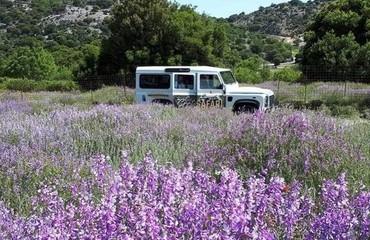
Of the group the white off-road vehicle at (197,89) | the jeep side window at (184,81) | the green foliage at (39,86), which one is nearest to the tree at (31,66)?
the green foliage at (39,86)

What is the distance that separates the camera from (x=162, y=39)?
33875mm

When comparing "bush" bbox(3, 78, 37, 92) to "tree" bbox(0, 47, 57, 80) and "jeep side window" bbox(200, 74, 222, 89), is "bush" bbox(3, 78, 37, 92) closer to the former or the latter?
"tree" bbox(0, 47, 57, 80)

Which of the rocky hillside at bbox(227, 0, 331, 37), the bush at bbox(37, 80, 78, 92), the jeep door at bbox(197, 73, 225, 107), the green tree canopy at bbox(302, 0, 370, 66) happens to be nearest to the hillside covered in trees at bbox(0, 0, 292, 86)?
the bush at bbox(37, 80, 78, 92)

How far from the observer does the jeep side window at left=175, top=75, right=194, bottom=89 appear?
16.9 meters

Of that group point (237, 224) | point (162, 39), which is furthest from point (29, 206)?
point (162, 39)

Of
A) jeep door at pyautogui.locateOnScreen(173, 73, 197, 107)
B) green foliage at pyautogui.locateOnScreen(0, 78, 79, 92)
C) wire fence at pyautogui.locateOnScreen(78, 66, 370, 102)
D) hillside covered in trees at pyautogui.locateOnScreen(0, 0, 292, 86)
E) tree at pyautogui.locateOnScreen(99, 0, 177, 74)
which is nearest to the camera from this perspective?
jeep door at pyautogui.locateOnScreen(173, 73, 197, 107)

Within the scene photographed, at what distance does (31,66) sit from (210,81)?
3404 cm

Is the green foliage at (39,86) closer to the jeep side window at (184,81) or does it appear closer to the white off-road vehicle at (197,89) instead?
the white off-road vehicle at (197,89)

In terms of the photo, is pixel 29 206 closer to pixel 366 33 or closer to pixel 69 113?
pixel 69 113

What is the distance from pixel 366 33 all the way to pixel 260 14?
2889 inches

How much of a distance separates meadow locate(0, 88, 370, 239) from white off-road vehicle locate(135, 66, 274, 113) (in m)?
6.28

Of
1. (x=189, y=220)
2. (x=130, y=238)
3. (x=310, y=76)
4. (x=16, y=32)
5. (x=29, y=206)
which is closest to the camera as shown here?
(x=130, y=238)

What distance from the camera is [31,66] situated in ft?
154

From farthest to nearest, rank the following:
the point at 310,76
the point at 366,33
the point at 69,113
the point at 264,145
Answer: the point at 366,33, the point at 310,76, the point at 69,113, the point at 264,145
